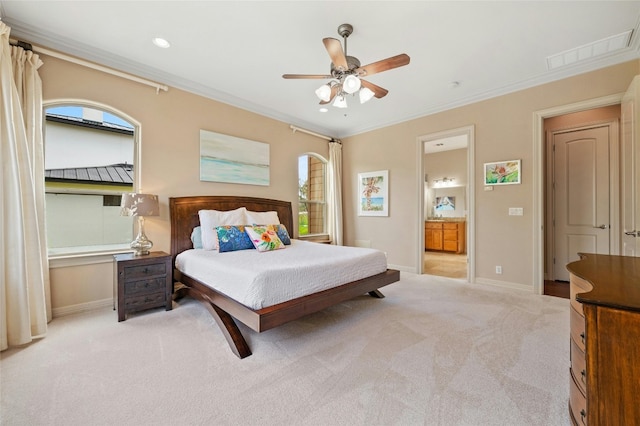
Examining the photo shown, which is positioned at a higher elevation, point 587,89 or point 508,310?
point 587,89

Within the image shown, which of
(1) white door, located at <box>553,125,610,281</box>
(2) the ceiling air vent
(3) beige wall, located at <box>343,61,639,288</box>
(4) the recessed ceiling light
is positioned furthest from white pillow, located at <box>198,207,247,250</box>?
(1) white door, located at <box>553,125,610,281</box>

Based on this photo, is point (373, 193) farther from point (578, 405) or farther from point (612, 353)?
point (612, 353)

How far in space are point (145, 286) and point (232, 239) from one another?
1.03m

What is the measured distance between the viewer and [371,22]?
97.7 inches

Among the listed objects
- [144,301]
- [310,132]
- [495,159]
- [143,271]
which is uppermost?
[310,132]

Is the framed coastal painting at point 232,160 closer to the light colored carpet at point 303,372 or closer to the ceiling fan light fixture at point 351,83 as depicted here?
the light colored carpet at point 303,372

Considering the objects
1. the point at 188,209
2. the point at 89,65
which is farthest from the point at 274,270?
the point at 89,65

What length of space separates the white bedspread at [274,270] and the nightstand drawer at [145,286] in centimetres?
27

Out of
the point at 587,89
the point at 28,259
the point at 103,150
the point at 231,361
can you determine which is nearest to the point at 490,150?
the point at 587,89

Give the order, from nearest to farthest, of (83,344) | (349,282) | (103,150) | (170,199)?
(83,344), (349,282), (103,150), (170,199)

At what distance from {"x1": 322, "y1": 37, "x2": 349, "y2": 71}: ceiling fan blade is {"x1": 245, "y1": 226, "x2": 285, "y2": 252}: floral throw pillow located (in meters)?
2.11

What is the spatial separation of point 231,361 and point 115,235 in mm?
2391

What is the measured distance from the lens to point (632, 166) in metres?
2.75

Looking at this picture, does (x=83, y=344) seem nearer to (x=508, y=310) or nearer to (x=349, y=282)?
(x=349, y=282)
